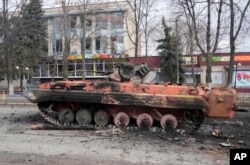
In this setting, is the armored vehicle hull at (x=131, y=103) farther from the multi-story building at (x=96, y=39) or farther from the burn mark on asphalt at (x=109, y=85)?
the multi-story building at (x=96, y=39)

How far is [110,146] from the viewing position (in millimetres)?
10734

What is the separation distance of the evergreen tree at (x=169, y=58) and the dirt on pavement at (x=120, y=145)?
31140mm

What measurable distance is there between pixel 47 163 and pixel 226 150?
4674 mm

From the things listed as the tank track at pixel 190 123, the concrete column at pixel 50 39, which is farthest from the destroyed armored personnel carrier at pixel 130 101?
the concrete column at pixel 50 39

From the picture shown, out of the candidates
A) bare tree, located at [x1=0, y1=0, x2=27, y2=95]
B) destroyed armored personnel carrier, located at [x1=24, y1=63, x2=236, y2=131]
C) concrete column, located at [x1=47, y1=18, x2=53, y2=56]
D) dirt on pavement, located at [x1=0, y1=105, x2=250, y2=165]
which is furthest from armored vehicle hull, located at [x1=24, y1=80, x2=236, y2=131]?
concrete column, located at [x1=47, y1=18, x2=53, y2=56]

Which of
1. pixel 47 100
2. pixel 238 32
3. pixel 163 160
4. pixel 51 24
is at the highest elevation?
pixel 51 24

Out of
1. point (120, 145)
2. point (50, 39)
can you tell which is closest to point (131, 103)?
point (120, 145)

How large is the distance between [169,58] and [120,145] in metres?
36.4

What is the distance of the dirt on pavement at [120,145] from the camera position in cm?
918

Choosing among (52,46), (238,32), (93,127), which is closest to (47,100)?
(93,127)

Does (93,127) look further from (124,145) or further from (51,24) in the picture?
(51,24)

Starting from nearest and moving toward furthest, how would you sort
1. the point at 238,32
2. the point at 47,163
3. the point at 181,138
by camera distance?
the point at 47,163
the point at 181,138
the point at 238,32

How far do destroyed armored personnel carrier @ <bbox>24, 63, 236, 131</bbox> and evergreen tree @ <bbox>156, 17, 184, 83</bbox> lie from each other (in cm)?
3114

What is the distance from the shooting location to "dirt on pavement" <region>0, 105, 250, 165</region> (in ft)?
30.1
